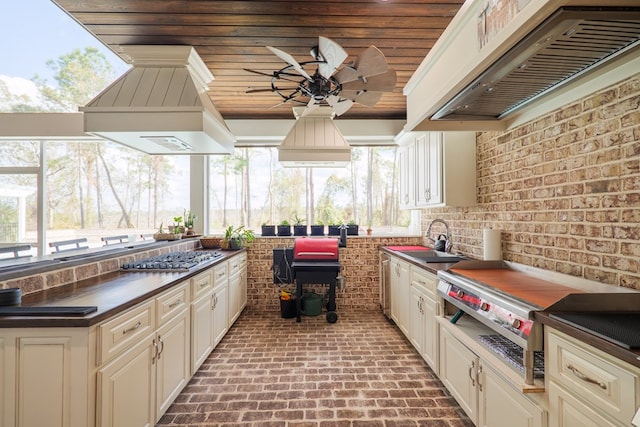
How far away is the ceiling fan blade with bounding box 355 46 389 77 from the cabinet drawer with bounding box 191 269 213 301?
1.95 meters

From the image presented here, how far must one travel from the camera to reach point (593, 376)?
980mm

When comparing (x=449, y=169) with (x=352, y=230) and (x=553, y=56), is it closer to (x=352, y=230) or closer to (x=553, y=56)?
(x=553, y=56)

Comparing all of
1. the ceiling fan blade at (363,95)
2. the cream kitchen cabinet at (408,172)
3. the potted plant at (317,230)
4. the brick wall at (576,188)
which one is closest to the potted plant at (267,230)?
the potted plant at (317,230)

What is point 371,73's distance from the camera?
1.98 meters

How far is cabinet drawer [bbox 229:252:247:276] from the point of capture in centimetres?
324

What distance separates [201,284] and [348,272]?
2.21 m

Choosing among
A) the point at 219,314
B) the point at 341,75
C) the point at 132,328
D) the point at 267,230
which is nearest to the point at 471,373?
the point at 132,328

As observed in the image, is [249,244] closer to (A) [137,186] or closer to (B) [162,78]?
(A) [137,186]

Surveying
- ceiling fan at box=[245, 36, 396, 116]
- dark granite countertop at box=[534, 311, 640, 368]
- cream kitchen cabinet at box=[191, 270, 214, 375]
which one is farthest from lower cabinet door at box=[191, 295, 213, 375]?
dark granite countertop at box=[534, 311, 640, 368]

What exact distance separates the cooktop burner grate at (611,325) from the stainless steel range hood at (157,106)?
2564 mm

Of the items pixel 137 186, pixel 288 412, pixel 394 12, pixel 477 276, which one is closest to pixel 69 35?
pixel 137 186

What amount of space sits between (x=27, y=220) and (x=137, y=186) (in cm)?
152

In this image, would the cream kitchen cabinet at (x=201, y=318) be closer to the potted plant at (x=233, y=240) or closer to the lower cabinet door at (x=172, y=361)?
the lower cabinet door at (x=172, y=361)

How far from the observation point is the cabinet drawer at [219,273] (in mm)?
2709
